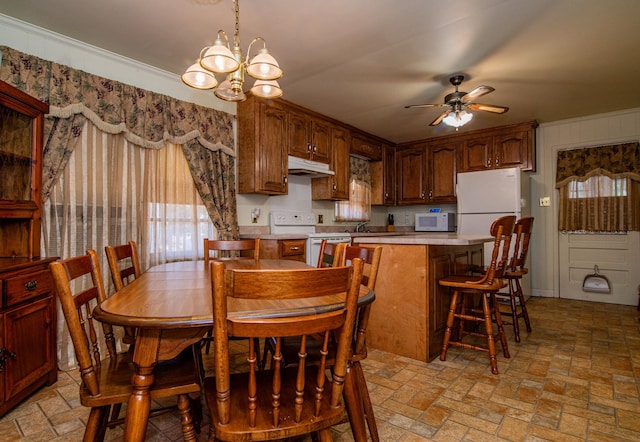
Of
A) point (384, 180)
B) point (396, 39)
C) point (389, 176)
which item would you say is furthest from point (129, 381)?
point (389, 176)

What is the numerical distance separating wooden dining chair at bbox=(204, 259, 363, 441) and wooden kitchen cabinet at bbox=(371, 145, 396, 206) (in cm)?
→ 455

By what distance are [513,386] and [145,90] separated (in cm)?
345

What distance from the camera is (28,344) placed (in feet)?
6.15

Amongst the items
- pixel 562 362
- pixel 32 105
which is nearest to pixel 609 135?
pixel 562 362

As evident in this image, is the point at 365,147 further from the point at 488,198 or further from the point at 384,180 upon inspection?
the point at 488,198

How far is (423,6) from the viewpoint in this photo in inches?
83.7

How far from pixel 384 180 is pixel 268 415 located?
4.76 meters

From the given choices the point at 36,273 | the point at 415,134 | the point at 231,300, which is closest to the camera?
the point at 231,300

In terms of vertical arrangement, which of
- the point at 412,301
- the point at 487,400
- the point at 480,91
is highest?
the point at 480,91

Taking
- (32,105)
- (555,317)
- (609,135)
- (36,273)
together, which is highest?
(609,135)

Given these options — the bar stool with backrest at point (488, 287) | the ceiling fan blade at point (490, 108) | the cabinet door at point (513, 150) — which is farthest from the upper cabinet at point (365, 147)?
the bar stool with backrest at point (488, 287)

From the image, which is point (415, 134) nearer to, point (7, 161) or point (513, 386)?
point (513, 386)

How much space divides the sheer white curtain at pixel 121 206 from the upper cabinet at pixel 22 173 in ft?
0.83

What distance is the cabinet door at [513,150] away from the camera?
4.45 m
